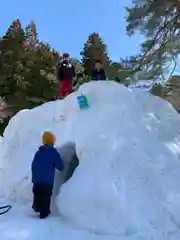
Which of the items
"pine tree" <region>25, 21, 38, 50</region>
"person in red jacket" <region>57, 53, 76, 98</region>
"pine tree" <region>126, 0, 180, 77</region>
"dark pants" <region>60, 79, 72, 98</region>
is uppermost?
"pine tree" <region>25, 21, 38, 50</region>

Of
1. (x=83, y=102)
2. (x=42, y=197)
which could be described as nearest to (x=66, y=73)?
(x=83, y=102)

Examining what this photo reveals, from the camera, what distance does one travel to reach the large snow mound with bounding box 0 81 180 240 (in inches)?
205

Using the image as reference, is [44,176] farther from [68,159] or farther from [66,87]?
[66,87]

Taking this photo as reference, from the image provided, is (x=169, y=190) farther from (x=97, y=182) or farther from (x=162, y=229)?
(x=97, y=182)

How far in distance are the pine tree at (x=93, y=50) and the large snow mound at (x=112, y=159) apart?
19106 millimetres

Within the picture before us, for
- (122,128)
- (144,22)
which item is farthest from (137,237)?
(144,22)

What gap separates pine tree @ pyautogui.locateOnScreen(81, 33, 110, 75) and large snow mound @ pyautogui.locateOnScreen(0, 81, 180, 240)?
19106mm

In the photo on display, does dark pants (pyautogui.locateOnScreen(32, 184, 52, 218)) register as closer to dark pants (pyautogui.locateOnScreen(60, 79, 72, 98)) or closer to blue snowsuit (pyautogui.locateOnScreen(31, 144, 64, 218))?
blue snowsuit (pyautogui.locateOnScreen(31, 144, 64, 218))

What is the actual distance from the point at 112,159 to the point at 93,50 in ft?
74.0

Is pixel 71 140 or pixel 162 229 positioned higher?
pixel 71 140

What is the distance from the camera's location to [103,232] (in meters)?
5.15

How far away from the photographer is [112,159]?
589 cm

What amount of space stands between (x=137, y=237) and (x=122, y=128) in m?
1.98

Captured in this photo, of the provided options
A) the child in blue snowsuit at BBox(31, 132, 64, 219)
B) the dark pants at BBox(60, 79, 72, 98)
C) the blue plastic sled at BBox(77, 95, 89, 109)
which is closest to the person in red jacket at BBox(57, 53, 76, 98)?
the dark pants at BBox(60, 79, 72, 98)
